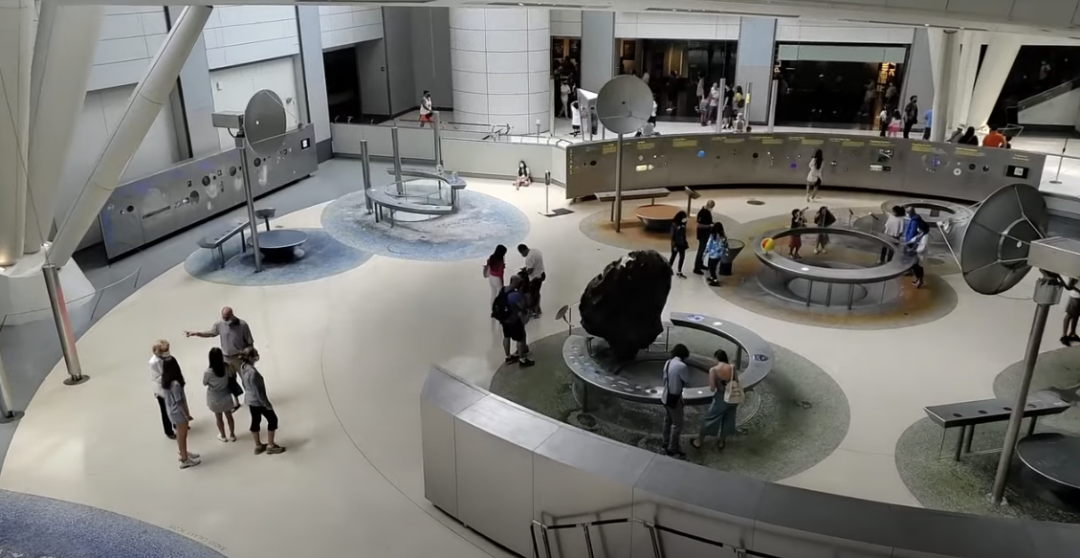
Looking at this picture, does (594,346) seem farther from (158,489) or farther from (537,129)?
(537,129)

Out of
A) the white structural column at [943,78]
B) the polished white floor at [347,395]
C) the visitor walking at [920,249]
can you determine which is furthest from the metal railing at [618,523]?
the white structural column at [943,78]

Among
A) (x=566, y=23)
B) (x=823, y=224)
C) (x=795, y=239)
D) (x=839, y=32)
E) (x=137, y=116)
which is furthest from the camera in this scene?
(x=566, y=23)

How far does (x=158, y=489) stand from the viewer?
9430 mm

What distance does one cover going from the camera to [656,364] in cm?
1205

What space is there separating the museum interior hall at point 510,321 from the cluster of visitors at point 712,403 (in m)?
0.05

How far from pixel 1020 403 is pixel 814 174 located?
526 inches

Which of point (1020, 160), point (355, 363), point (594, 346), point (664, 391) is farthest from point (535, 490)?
point (1020, 160)

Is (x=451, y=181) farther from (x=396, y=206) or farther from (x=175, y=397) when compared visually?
(x=175, y=397)

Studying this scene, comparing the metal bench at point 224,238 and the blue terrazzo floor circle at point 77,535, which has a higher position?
the metal bench at point 224,238

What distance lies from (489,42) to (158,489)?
21771mm

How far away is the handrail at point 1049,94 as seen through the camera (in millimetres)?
27453

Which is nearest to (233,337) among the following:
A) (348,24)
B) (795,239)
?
(795,239)

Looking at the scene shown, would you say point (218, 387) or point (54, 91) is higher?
point (54, 91)

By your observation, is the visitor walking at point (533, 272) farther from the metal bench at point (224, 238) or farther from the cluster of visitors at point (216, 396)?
the metal bench at point (224, 238)
